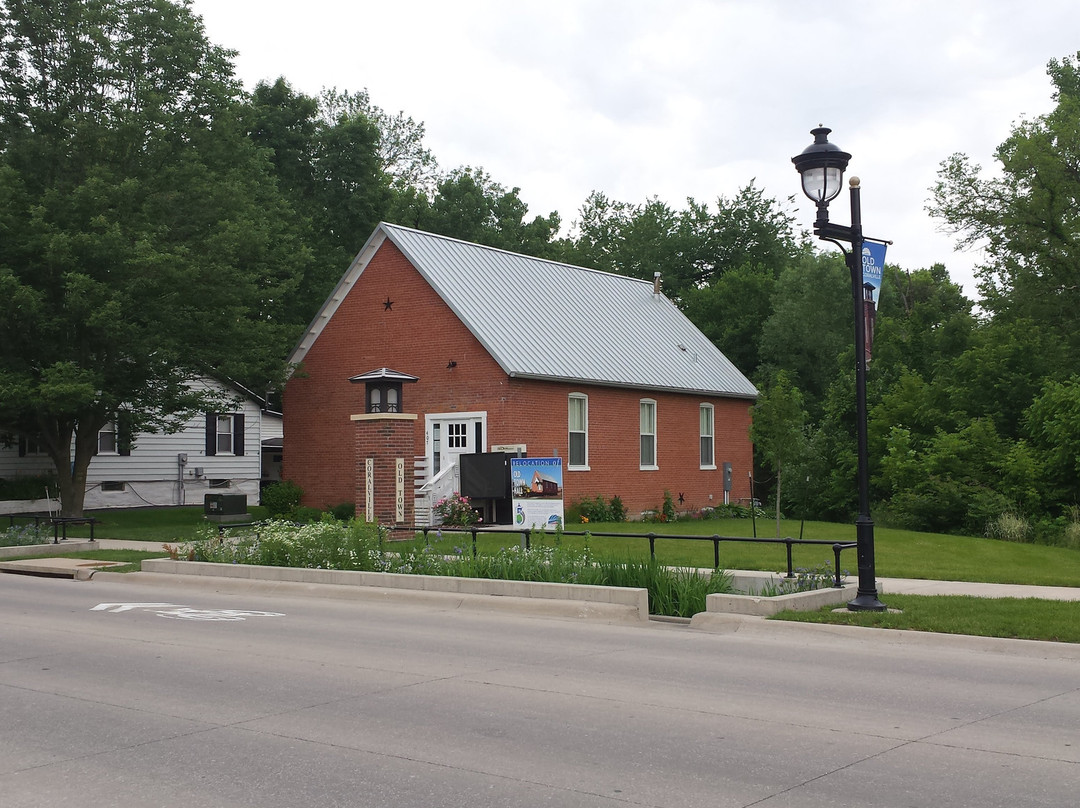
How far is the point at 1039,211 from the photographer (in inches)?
1549

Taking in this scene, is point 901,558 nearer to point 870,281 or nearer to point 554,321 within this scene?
point 870,281

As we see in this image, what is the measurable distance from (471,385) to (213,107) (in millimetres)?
12833

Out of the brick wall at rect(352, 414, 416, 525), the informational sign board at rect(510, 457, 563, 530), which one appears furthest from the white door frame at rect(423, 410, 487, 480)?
the brick wall at rect(352, 414, 416, 525)

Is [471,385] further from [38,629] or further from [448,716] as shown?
[448,716]

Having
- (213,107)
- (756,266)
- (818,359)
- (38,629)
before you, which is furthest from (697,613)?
(756,266)

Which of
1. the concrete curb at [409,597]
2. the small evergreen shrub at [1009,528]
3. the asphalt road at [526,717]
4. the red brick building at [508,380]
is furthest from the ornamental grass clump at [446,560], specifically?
the small evergreen shrub at [1009,528]

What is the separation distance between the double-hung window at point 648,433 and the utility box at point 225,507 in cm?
1204

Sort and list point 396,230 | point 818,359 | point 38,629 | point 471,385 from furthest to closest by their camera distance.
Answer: point 818,359 → point 396,230 → point 471,385 → point 38,629

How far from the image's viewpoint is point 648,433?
3412 centimetres

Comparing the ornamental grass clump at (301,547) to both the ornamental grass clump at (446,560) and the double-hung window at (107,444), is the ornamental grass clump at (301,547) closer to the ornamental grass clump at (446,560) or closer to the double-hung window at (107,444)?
the ornamental grass clump at (446,560)

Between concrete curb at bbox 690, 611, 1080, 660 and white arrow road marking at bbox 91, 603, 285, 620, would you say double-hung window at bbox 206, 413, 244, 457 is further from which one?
concrete curb at bbox 690, 611, 1080, 660

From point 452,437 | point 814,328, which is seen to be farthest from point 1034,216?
point 452,437

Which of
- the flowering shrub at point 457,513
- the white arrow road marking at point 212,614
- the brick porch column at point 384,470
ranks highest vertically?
the brick porch column at point 384,470

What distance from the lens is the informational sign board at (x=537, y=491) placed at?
78.0ft
